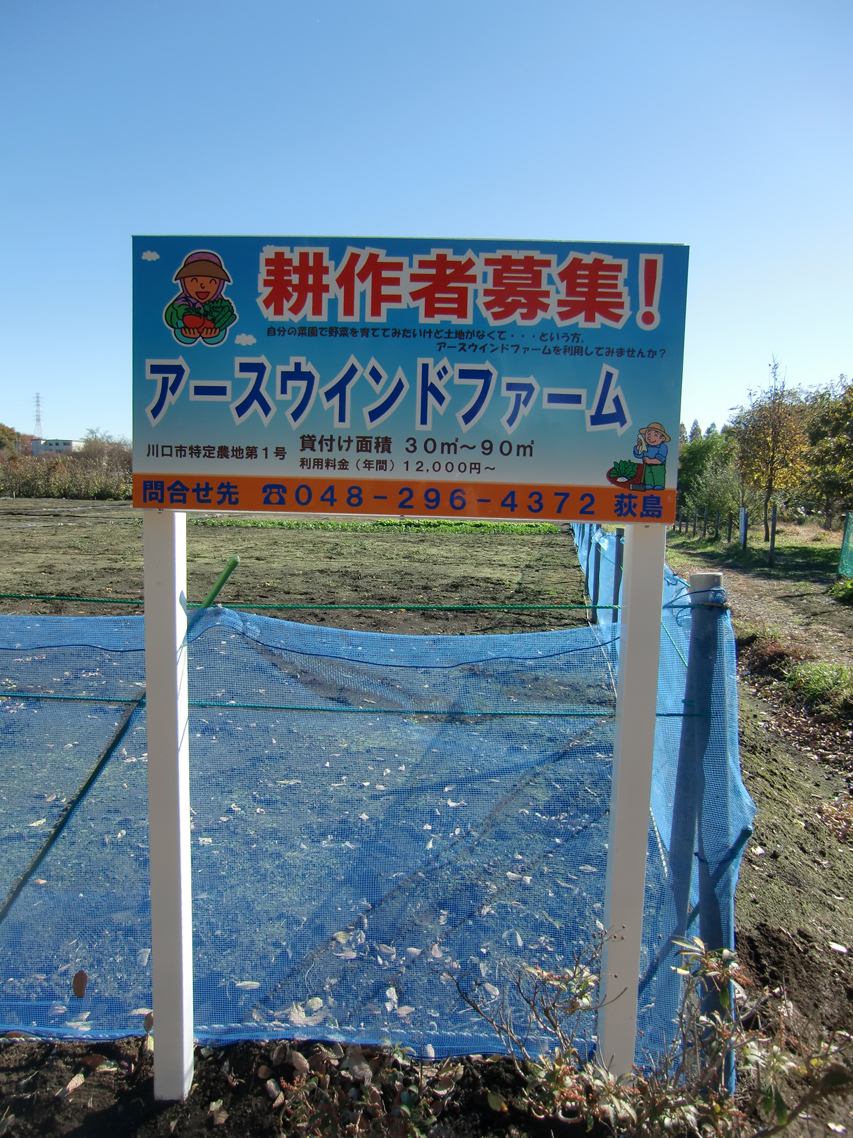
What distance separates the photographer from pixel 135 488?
214 cm

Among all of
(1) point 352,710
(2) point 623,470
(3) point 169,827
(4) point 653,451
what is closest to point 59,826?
(3) point 169,827

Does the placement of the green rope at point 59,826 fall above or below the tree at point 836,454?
below

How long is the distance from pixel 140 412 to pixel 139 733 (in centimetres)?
149

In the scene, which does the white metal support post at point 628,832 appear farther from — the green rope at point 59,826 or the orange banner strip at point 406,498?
the green rope at point 59,826

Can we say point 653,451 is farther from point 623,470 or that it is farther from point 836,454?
point 836,454

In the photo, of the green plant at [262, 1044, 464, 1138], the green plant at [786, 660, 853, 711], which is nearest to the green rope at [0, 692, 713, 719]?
the green plant at [262, 1044, 464, 1138]

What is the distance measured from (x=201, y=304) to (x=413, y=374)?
68 cm

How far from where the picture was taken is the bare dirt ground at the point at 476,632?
2254 mm

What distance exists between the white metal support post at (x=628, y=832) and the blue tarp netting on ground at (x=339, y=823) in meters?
0.21

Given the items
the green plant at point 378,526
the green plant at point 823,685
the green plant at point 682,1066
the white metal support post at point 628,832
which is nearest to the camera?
the green plant at point 682,1066

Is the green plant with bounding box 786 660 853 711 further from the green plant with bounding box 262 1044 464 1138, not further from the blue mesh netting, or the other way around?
the blue mesh netting

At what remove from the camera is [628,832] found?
2.25 meters

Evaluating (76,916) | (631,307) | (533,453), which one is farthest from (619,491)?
(76,916)

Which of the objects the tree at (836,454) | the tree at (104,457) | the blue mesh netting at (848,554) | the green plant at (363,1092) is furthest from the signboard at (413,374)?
the tree at (104,457)
